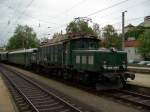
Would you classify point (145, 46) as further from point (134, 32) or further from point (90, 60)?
point (90, 60)

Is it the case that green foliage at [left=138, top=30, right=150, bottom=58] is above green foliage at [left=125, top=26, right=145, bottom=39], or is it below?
below

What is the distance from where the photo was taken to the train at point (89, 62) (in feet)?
60.4

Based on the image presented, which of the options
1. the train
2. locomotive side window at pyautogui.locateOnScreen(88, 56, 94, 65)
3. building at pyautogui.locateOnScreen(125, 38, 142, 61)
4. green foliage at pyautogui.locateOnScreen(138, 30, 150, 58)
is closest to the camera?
the train

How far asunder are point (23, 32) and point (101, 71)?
11385cm

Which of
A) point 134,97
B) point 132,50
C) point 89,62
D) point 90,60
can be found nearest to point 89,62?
point 89,62

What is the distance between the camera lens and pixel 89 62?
19219 millimetres

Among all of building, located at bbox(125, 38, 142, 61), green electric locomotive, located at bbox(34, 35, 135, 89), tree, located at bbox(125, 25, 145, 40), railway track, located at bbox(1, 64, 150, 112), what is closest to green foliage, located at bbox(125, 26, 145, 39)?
tree, located at bbox(125, 25, 145, 40)

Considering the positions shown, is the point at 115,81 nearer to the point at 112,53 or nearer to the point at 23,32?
the point at 112,53

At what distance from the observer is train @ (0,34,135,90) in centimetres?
1842

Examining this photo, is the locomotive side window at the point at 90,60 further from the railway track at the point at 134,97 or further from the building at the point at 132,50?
the building at the point at 132,50

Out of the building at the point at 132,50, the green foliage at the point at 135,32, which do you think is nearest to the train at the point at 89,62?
the building at the point at 132,50

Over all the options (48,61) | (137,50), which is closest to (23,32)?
(137,50)

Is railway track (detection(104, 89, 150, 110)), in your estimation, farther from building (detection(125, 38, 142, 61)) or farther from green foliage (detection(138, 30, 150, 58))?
building (detection(125, 38, 142, 61))

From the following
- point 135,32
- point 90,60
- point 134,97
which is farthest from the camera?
point 135,32
